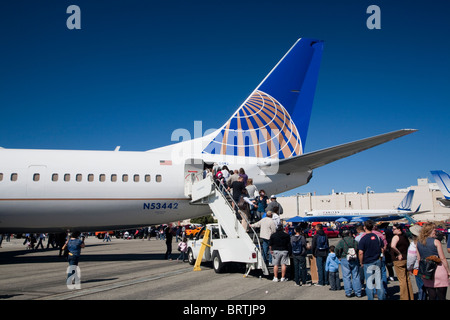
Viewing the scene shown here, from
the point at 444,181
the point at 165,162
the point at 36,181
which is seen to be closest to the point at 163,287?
the point at 165,162

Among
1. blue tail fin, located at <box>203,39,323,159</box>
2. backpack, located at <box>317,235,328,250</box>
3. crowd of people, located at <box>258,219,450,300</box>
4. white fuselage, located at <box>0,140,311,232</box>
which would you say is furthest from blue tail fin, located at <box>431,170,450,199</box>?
backpack, located at <box>317,235,328,250</box>

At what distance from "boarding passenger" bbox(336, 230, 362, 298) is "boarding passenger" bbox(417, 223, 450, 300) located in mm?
2156

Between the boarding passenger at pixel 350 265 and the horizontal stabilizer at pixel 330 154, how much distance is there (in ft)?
14.1

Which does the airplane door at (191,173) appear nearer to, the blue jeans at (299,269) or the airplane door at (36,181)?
the airplane door at (36,181)

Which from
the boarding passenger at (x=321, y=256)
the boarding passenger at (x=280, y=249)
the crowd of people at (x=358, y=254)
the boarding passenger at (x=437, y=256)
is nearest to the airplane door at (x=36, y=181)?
the crowd of people at (x=358, y=254)

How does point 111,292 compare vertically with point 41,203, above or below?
below

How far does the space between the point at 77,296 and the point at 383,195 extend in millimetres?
127498

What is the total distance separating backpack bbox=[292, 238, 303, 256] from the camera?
1003 centimetres

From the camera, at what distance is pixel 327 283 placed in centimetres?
1042

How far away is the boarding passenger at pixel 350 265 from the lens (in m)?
8.73

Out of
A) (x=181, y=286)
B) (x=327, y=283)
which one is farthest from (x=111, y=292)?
(x=327, y=283)

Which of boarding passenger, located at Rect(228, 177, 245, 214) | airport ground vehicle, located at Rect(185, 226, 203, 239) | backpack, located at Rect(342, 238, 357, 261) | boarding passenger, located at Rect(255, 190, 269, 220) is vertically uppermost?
boarding passenger, located at Rect(228, 177, 245, 214)

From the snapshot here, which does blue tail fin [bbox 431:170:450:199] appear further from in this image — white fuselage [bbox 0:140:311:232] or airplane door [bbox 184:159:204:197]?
airplane door [bbox 184:159:204:197]
